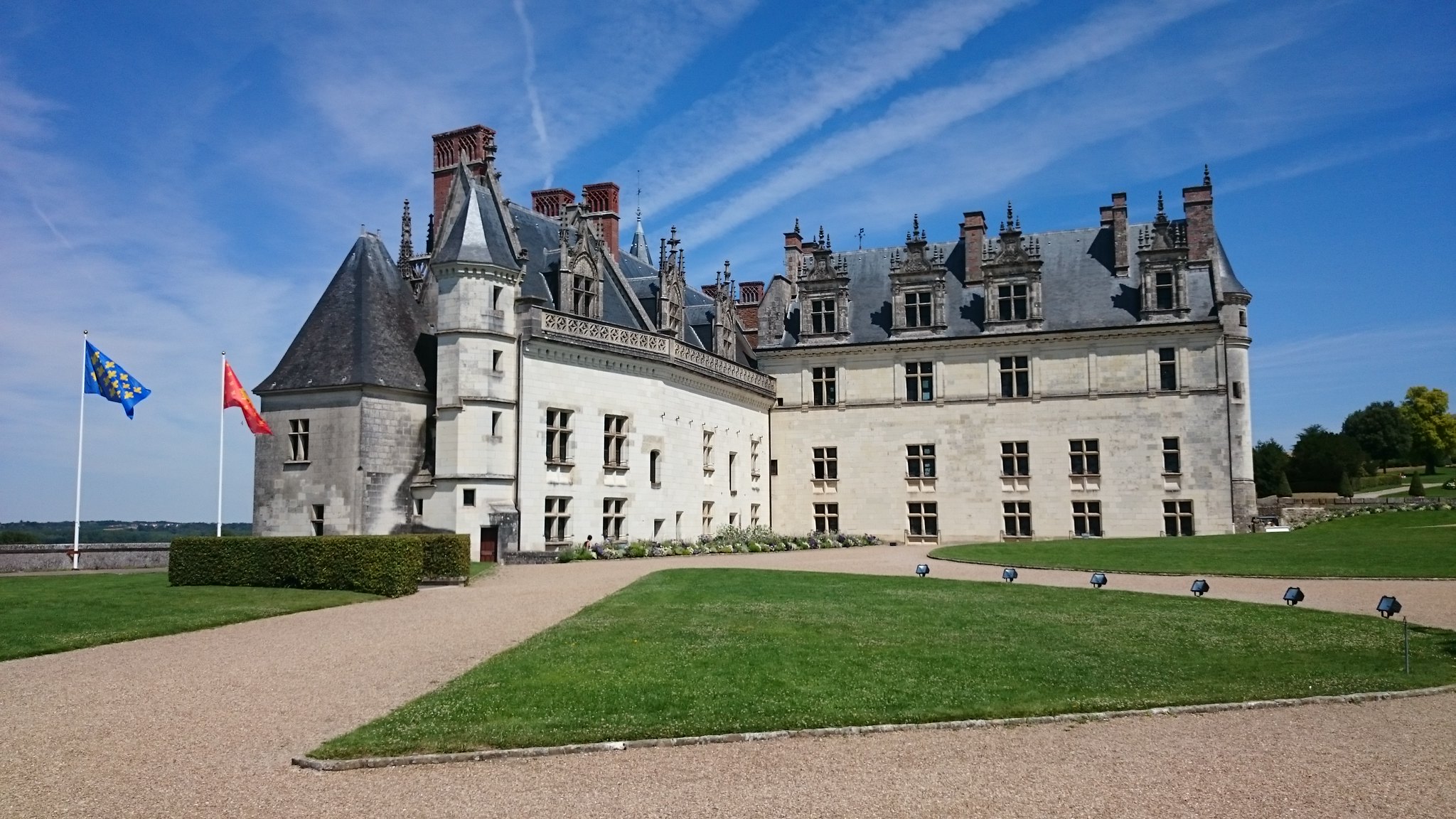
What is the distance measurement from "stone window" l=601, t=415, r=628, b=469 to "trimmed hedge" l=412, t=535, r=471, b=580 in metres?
9.00

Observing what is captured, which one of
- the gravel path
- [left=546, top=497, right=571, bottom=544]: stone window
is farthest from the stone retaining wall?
the gravel path

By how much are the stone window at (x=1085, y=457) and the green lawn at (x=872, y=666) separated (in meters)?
21.0

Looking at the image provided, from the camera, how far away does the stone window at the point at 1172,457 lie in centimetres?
3531

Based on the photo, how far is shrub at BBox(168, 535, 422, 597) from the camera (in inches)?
717

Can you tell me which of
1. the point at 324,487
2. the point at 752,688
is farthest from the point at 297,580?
the point at 752,688

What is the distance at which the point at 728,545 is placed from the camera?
3077cm

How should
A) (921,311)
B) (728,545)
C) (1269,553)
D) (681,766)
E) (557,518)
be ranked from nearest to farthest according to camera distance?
(681,766)
(1269,553)
(557,518)
(728,545)
(921,311)

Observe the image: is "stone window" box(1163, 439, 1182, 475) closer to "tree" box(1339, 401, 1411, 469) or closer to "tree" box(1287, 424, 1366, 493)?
"tree" box(1287, 424, 1366, 493)

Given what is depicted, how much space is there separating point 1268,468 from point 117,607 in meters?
60.5

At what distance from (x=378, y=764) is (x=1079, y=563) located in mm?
19104

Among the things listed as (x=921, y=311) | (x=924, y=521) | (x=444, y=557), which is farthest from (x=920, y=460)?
(x=444, y=557)

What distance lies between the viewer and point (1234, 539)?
2981 cm

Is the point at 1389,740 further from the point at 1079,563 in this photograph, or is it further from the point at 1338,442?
the point at 1338,442

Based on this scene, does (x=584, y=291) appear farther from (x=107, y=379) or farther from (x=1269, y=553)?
(x=1269, y=553)
